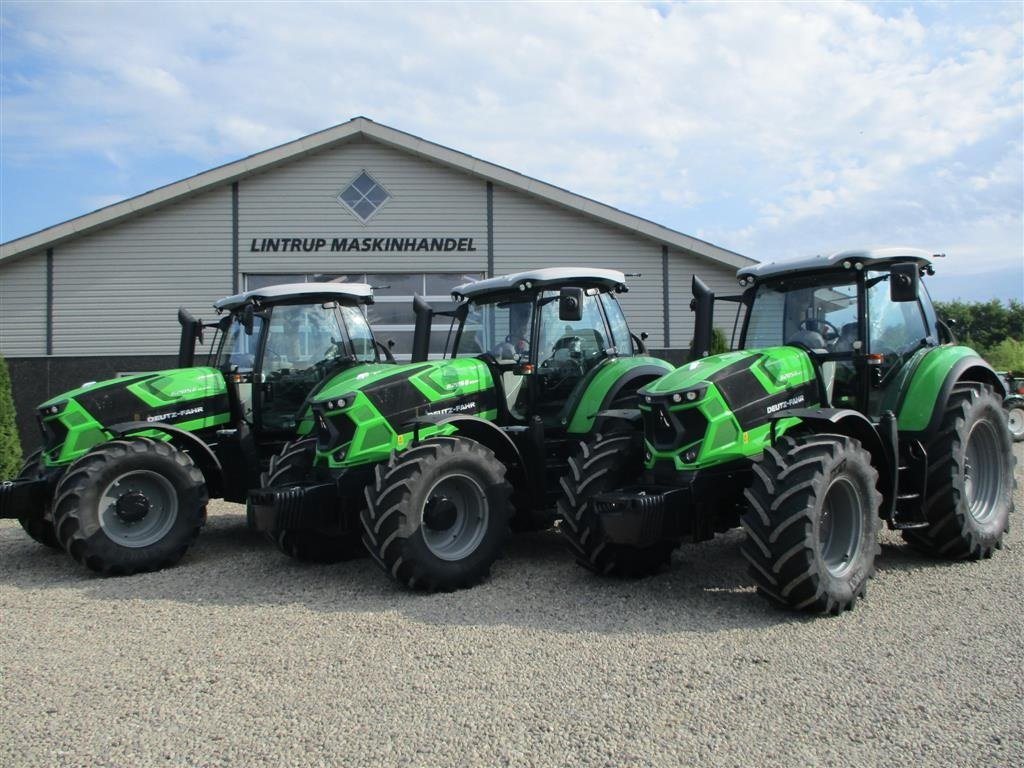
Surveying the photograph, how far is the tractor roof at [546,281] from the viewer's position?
7801 millimetres

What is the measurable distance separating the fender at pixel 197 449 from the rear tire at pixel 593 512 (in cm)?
363

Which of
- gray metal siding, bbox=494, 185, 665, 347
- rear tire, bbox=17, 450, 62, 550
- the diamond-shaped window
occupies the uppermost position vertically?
the diamond-shaped window

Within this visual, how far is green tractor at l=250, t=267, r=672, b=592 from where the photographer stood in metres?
6.41

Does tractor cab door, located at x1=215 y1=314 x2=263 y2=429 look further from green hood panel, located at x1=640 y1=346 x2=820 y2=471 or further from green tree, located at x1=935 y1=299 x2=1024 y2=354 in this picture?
green tree, located at x1=935 y1=299 x2=1024 y2=354

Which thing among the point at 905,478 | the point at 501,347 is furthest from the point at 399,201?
the point at 905,478

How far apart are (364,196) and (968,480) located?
12457mm

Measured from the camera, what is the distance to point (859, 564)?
5750mm

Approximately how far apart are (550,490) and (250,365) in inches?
130

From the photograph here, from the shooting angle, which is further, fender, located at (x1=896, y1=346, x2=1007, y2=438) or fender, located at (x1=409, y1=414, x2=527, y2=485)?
fender, located at (x1=409, y1=414, x2=527, y2=485)

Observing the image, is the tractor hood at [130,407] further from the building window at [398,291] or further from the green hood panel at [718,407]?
the building window at [398,291]

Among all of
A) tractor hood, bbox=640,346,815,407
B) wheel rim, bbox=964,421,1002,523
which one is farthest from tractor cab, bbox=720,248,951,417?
wheel rim, bbox=964,421,1002,523

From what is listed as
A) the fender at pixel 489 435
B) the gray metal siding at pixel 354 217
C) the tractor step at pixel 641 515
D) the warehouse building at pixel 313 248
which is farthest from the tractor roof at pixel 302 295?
the gray metal siding at pixel 354 217

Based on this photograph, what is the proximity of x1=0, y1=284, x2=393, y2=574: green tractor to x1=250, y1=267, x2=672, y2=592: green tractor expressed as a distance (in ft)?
2.63

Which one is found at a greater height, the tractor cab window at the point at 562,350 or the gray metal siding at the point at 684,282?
the gray metal siding at the point at 684,282
